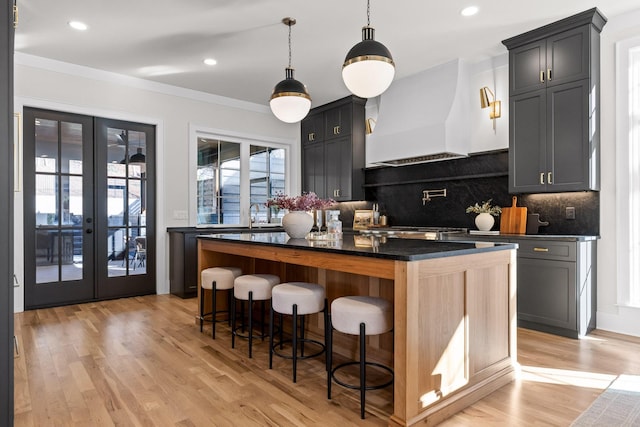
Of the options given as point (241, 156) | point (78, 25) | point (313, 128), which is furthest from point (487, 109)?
point (78, 25)

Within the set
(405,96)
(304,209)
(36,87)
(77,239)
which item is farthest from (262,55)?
(77,239)

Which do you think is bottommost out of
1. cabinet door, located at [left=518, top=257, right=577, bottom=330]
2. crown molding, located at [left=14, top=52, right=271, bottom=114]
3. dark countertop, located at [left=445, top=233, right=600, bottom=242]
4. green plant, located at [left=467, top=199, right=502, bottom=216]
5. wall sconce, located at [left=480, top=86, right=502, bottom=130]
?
cabinet door, located at [left=518, top=257, right=577, bottom=330]

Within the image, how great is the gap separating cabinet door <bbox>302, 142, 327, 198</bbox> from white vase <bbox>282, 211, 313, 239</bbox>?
10.3 feet

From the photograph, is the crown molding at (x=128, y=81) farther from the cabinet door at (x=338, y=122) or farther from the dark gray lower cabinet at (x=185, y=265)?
the dark gray lower cabinet at (x=185, y=265)

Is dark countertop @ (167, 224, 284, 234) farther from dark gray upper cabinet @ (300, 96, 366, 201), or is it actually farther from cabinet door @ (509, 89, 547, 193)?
cabinet door @ (509, 89, 547, 193)

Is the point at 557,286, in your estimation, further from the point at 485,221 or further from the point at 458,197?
the point at 458,197

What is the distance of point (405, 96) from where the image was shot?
16.5 ft

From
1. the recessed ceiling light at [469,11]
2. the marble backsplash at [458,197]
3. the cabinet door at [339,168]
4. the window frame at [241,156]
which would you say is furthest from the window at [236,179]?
the recessed ceiling light at [469,11]

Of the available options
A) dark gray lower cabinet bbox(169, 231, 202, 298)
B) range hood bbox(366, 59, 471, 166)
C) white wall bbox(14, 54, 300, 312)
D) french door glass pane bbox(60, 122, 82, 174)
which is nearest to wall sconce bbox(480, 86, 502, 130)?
range hood bbox(366, 59, 471, 166)

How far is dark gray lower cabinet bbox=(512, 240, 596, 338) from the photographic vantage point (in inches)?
131

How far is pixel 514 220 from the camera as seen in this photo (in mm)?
4078

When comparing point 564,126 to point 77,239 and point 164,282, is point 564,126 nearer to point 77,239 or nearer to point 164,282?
point 164,282

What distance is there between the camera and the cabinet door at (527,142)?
3.76 m

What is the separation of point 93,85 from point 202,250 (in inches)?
104
